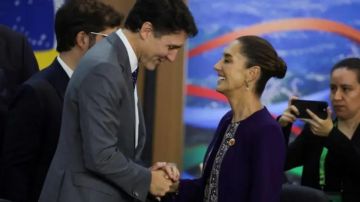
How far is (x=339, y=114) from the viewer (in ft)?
9.29

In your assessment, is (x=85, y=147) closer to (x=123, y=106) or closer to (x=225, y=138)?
(x=123, y=106)

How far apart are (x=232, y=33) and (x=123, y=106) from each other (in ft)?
7.83

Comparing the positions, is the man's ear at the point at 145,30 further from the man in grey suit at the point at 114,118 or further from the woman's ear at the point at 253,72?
the woman's ear at the point at 253,72

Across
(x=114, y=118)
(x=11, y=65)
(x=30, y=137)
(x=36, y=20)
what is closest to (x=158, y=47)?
(x=114, y=118)

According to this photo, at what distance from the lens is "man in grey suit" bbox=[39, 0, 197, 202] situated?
1.86m

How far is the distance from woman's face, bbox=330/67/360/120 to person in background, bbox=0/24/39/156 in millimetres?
1366

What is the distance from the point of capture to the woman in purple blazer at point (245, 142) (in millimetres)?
2049

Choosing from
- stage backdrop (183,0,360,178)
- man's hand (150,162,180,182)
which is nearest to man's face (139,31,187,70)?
man's hand (150,162,180,182)

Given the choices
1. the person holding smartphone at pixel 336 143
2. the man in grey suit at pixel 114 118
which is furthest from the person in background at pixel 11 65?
the person holding smartphone at pixel 336 143

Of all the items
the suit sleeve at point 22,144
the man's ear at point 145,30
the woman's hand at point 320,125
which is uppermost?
the man's ear at point 145,30

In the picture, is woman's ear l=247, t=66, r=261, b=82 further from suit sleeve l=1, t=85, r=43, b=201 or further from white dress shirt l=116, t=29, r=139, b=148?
suit sleeve l=1, t=85, r=43, b=201

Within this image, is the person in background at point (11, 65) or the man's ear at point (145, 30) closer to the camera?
the man's ear at point (145, 30)

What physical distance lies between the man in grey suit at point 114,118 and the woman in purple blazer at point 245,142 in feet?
0.62

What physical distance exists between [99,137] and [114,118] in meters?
0.07
